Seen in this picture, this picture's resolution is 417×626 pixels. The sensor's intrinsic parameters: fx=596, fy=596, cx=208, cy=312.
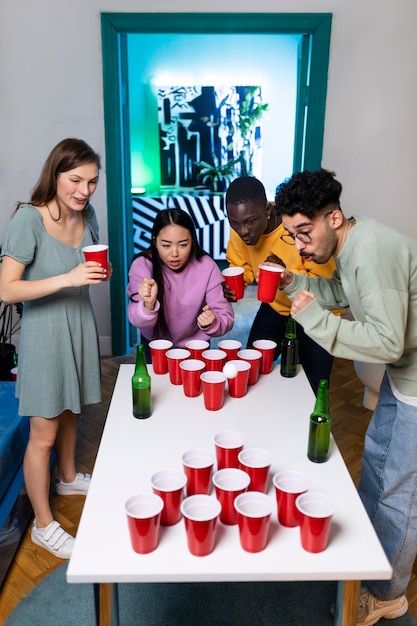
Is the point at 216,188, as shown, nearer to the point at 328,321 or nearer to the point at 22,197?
the point at 22,197

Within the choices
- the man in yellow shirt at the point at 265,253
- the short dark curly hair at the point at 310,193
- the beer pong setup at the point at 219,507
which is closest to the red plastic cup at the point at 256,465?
the beer pong setup at the point at 219,507

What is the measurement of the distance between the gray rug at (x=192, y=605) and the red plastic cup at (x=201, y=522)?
2.89ft

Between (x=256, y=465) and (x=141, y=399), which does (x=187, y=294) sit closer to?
(x=141, y=399)

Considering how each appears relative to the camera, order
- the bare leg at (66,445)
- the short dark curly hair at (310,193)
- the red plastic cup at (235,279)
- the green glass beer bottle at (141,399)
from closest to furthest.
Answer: the short dark curly hair at (310,193) → the green glass beer bottle at (141,399) → the red plastic cup at (235,279) → the bare leg at (66,445)

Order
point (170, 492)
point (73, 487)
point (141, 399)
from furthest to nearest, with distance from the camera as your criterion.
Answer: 1. point (73, 487)
2. point (141, 399)
3. point (170, 492)

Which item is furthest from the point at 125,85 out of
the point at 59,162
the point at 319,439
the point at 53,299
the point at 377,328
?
the point at 319,439

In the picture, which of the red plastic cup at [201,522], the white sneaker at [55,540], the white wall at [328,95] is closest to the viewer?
the red plastic cup at [201,522]

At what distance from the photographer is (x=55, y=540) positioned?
7.20ft

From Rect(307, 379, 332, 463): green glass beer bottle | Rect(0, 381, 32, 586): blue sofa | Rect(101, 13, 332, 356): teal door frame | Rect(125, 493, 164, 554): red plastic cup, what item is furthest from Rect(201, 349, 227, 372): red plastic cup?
Rect(101, 13, 332, 356): teal door frame

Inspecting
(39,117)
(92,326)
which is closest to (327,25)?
(39,117)

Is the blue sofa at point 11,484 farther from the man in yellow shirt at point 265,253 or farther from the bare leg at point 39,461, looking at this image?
the man in yellow shirt at point 265,253

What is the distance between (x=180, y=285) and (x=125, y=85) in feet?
6.59

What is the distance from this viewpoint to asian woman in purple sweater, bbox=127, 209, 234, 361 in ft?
7.02

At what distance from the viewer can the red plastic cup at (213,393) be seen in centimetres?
170
